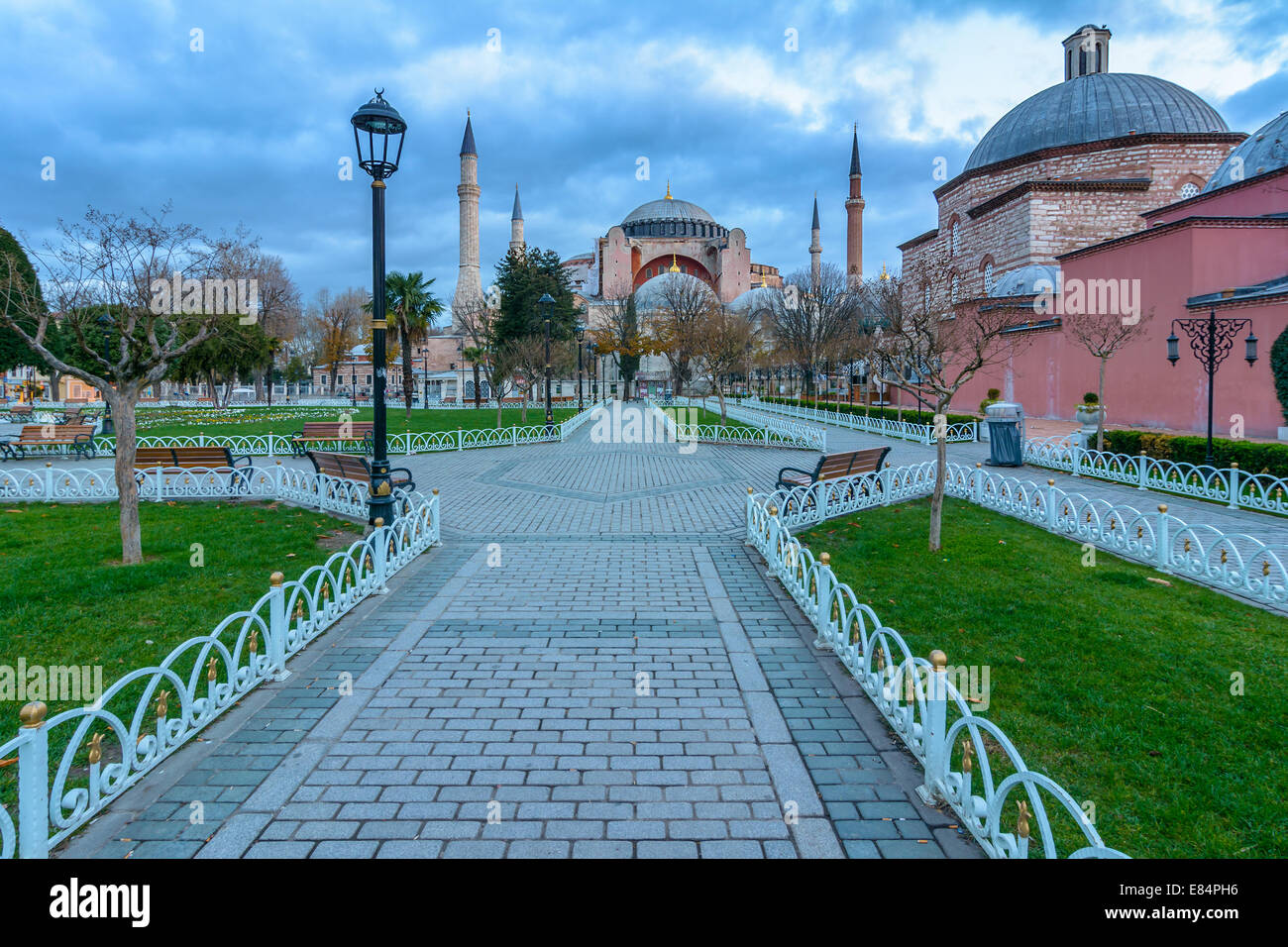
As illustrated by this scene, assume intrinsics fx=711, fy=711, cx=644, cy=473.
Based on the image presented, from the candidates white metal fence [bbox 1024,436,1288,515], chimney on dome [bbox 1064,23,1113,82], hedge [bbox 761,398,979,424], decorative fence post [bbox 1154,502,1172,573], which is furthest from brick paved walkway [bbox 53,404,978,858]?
chimney on dome [bbox 1064,23,1113,82]

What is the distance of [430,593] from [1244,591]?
701 centimetres

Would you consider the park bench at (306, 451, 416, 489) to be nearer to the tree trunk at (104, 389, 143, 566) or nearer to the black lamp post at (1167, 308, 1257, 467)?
the tree trunk at (104, 389, 143, 566)

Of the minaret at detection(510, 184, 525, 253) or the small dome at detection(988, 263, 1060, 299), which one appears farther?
the minaret at detection(510, 184, 525, 253)

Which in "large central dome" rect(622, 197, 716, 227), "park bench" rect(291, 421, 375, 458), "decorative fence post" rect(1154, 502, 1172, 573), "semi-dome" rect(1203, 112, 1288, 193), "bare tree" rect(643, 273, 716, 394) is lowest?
"decorative fence post" rect(1154, 502, 1172, 573)

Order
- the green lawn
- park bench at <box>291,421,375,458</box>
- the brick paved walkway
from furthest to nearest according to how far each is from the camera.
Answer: the green lawn → park bench at <box>291,421,375,458</box> → the brick paved walkway

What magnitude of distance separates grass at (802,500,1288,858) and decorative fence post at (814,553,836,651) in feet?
1.97

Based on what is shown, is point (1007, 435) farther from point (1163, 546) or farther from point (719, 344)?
point (719, 344)

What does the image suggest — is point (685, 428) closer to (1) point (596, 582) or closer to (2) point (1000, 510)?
(2) point (1000, 510)

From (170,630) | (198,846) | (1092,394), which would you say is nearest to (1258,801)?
(198,846)

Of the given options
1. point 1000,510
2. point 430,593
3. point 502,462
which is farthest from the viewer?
point 502,462

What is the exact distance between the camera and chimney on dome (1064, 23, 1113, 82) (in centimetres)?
3747

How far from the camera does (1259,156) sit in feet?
71.9

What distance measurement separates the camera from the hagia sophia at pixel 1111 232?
18.4m

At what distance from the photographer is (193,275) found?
29.9ft
